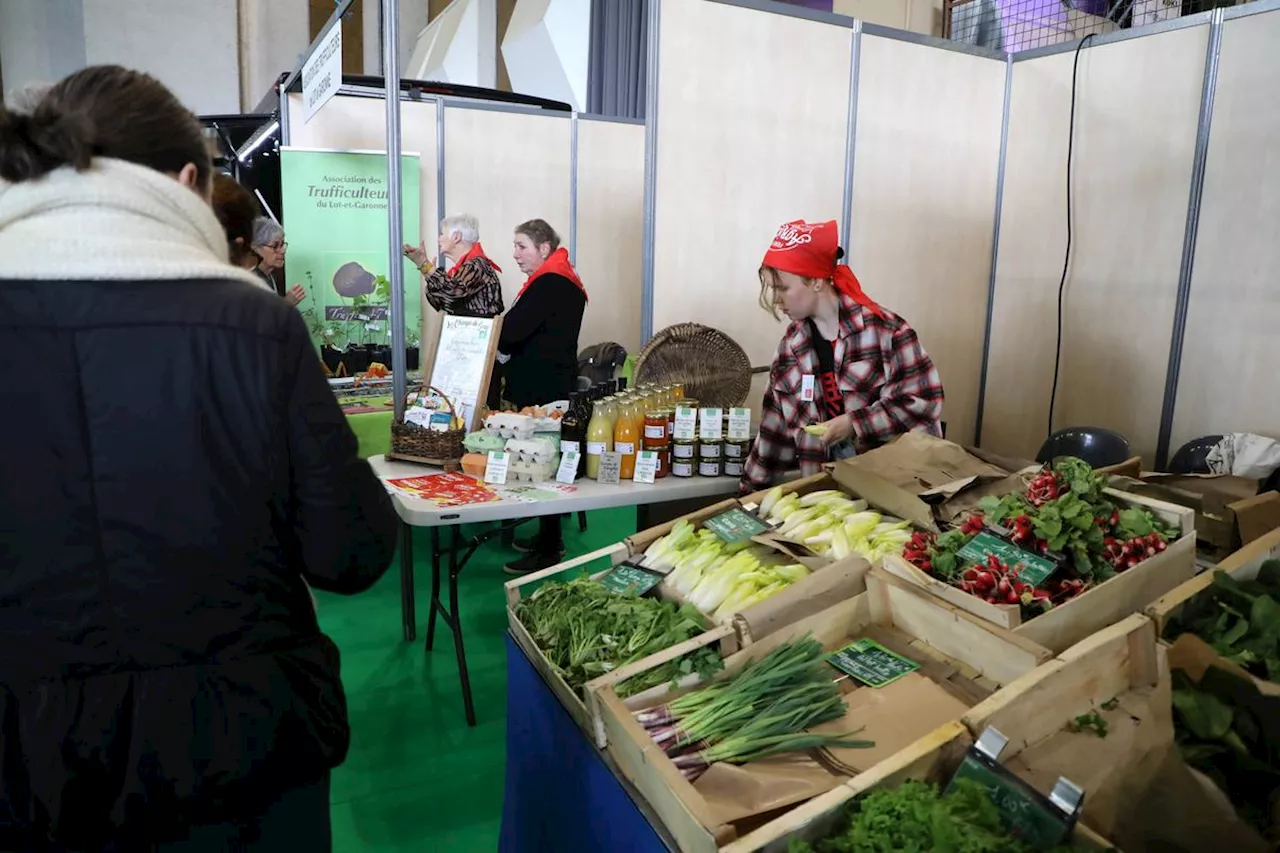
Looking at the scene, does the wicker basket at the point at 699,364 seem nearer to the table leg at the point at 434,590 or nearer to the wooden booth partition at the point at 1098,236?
the table leg at the point at 434,590

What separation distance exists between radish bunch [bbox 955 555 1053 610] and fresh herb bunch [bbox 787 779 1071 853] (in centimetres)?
53

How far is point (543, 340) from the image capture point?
4.02 m

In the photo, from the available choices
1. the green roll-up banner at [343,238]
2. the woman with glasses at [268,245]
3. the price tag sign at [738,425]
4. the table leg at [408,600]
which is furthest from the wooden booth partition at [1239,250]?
the woman with glasses at [268,245]

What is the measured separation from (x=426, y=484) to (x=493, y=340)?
576 millimetres

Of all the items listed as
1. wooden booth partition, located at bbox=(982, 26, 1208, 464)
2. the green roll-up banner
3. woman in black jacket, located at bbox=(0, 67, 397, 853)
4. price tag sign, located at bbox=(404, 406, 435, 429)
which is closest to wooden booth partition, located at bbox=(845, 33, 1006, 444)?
wooden booth partition, located at bbox=(982, 26, 1208, 464)

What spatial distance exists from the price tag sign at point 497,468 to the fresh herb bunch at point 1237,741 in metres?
1.92

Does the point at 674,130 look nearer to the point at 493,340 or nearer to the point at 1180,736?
the point at 493,340

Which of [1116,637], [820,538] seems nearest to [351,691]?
[820,538]

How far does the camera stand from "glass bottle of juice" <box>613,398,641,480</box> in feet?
9.20

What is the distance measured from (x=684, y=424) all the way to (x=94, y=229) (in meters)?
2.06

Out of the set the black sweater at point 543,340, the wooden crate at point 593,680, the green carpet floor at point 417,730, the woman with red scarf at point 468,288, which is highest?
the woman with red scarf at point 468,288

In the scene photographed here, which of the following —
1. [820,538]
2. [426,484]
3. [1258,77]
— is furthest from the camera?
[1258,77]

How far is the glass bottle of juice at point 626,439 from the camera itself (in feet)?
9.20

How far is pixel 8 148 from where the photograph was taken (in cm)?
98
